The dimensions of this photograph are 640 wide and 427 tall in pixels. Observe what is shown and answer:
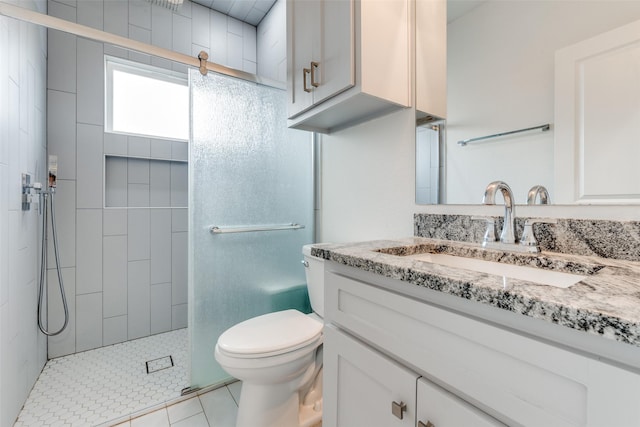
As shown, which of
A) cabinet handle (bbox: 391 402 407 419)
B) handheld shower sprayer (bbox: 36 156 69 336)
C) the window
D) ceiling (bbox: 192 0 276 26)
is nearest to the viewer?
cabinet handle (bbox: 391 402 407 419)

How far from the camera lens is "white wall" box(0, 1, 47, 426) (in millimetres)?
1156

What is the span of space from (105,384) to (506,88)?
2.35 metres

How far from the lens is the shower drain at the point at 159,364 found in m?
1.72

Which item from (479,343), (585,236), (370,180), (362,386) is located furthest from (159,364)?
(585,236)

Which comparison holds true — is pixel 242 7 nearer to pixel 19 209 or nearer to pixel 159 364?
pixel 19 209

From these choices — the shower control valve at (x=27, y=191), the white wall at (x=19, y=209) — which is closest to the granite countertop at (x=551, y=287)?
the white wall at (x=19, y=209)

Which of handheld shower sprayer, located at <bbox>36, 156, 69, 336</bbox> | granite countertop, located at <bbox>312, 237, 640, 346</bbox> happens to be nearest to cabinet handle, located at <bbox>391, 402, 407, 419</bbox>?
granite countertop, located at <bbox>312, 237, 640, 346</bbox>

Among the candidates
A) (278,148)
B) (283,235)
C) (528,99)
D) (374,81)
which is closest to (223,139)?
(278,148)

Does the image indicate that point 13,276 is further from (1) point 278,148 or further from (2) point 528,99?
(2) point 528,99

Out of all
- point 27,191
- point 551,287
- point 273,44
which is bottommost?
point 551,287

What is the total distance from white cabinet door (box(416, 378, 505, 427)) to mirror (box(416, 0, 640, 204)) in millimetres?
656

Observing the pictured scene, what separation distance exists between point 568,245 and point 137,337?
2517 mm

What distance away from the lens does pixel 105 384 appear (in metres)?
1.59

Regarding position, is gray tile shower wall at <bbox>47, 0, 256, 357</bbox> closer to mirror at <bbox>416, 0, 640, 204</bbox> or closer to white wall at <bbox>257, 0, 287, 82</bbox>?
white wall at <bbox>257, 0, 287, 82</bbox>
